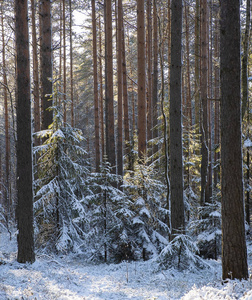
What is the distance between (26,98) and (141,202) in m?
5.28

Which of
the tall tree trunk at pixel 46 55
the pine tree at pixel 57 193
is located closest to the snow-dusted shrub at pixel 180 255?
the pine tree at pixel 57 193

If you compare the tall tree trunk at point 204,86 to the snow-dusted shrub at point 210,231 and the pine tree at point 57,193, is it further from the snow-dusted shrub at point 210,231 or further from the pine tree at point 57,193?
the pine tree at point 57,193

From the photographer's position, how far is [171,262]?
339 inches

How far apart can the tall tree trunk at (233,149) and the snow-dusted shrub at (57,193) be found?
592 cm

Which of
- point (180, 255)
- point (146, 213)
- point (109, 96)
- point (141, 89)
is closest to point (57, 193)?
point (146, 213)

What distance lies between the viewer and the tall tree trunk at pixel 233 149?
5664 millimetres

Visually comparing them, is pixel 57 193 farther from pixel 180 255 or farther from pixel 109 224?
pixel 180 255

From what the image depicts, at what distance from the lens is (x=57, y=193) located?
1024 centimetres

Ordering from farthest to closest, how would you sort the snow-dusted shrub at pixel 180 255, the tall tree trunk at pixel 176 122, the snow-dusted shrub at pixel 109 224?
the snow-dusted shrub at pixel 109 224 < the tall tree trunk at pixel 176 122 < the snow-dusted shrub at pixel 180 255

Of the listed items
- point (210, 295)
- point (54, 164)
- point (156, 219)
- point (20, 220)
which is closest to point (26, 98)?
point (54, 164)

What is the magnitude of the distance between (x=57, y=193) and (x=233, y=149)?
6.78 meters

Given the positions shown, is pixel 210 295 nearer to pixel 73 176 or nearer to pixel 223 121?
pixel 223 121

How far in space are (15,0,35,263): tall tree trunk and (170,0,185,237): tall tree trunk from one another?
438cm

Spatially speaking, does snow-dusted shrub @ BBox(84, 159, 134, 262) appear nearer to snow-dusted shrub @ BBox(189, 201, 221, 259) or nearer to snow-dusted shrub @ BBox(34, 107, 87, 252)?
snow-dusted shrub @ BBox(34, 107, 87, 252)
